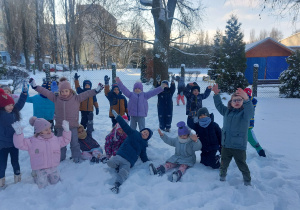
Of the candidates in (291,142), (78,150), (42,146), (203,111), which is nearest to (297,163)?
(291,142)

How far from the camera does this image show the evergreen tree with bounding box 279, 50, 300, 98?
1143cm

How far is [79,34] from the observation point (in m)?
30.1

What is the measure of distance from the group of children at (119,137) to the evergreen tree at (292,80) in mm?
8792

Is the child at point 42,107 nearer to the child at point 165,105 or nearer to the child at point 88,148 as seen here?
the child at point 88,148

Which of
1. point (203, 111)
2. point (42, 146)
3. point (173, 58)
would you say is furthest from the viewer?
point (173, 58)

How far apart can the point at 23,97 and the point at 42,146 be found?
0.98 meters

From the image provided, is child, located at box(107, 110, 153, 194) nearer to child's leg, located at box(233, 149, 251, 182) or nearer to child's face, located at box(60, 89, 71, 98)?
child's face, located at box(60, 89, 71, 98)

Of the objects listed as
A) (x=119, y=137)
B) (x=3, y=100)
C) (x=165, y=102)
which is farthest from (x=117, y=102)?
(x=3, y=100)

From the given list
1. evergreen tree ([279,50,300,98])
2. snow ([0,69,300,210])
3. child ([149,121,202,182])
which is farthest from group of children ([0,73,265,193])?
evergreen tree ([279,50,300,98])

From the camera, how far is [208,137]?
399 centimetres

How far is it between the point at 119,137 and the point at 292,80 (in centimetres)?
1104

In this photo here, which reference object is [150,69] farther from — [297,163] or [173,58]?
[173,58]

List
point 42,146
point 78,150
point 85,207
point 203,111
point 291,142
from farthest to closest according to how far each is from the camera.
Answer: point 291,142 < point 78,150 < point 203,111 < point 42,146 < point 85,207

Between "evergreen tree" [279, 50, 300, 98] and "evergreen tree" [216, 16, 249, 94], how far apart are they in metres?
2.19
